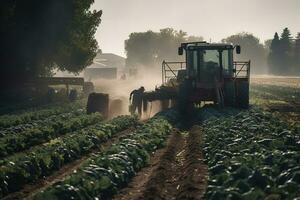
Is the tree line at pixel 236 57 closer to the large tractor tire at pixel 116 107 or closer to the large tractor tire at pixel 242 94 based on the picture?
the large tractor tire at pixel 116 107

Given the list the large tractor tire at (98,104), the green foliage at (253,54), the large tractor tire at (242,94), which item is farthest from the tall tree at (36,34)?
the green foliage at (253,54)

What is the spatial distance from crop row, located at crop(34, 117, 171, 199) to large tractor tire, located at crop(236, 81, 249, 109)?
11.1 m

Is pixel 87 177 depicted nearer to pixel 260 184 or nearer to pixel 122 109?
pixel 260 184

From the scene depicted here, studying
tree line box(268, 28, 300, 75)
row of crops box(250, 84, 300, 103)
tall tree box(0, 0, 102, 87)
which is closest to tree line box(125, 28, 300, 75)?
tree line box(268, 28, 300, 75)

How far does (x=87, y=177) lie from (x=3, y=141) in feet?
24.5

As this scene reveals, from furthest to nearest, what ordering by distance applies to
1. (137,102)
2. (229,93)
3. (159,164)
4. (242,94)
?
1. (137,102)
2. (229,93)
3. (242,94)
4. (159,164)

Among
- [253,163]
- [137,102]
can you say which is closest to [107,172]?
[253,163]

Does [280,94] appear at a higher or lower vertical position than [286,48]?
lower

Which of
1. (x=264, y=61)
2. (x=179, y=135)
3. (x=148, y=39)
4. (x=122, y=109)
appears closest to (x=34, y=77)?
(x=122, y=109)

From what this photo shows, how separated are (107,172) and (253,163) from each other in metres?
3.20

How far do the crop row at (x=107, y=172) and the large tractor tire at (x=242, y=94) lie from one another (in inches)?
436

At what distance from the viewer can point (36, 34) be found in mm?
41219

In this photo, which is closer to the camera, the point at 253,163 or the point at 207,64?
the point at 253,163

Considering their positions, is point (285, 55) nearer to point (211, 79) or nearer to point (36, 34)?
point (36, 34)
